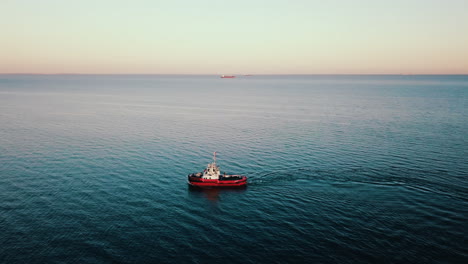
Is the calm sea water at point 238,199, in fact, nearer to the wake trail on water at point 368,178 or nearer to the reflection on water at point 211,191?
the wake trail on water at point 368,178

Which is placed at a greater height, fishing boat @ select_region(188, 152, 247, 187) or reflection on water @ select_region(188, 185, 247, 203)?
fishing boat @ select_region(188, 152, 247, 187)

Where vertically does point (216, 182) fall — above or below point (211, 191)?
above

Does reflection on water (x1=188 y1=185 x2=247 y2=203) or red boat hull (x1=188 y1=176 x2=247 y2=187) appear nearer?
reflection on water (x1=188 y1=185 x2=247 y2=203)

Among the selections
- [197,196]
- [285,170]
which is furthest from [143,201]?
[285,170]

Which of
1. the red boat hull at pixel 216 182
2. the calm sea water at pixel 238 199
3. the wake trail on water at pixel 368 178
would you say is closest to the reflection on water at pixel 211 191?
the calm sea water at pixel 238 199

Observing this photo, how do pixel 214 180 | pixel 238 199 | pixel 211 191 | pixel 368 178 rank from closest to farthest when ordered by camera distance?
pixel 238 199 → pixel 211 191 → pixel 214 180 → pixel 368 178

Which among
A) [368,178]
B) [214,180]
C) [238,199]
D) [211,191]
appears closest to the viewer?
[238,199]

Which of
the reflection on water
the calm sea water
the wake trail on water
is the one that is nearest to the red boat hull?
the reflection on water

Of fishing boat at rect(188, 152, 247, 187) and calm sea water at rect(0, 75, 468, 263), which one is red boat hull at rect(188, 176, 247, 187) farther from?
Result: calm sea water at rect(0, 75, 468, 263)

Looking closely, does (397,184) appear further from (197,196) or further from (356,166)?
(197,196)

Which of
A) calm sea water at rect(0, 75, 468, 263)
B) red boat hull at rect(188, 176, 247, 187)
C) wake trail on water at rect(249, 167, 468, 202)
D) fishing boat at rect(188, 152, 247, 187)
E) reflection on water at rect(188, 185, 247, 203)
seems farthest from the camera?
fishing boat at rect(188, 152, 247, 187)

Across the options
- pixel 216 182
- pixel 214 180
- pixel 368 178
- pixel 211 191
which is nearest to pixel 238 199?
pixel 211 191

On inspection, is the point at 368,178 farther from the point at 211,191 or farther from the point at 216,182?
the point at 211,191
